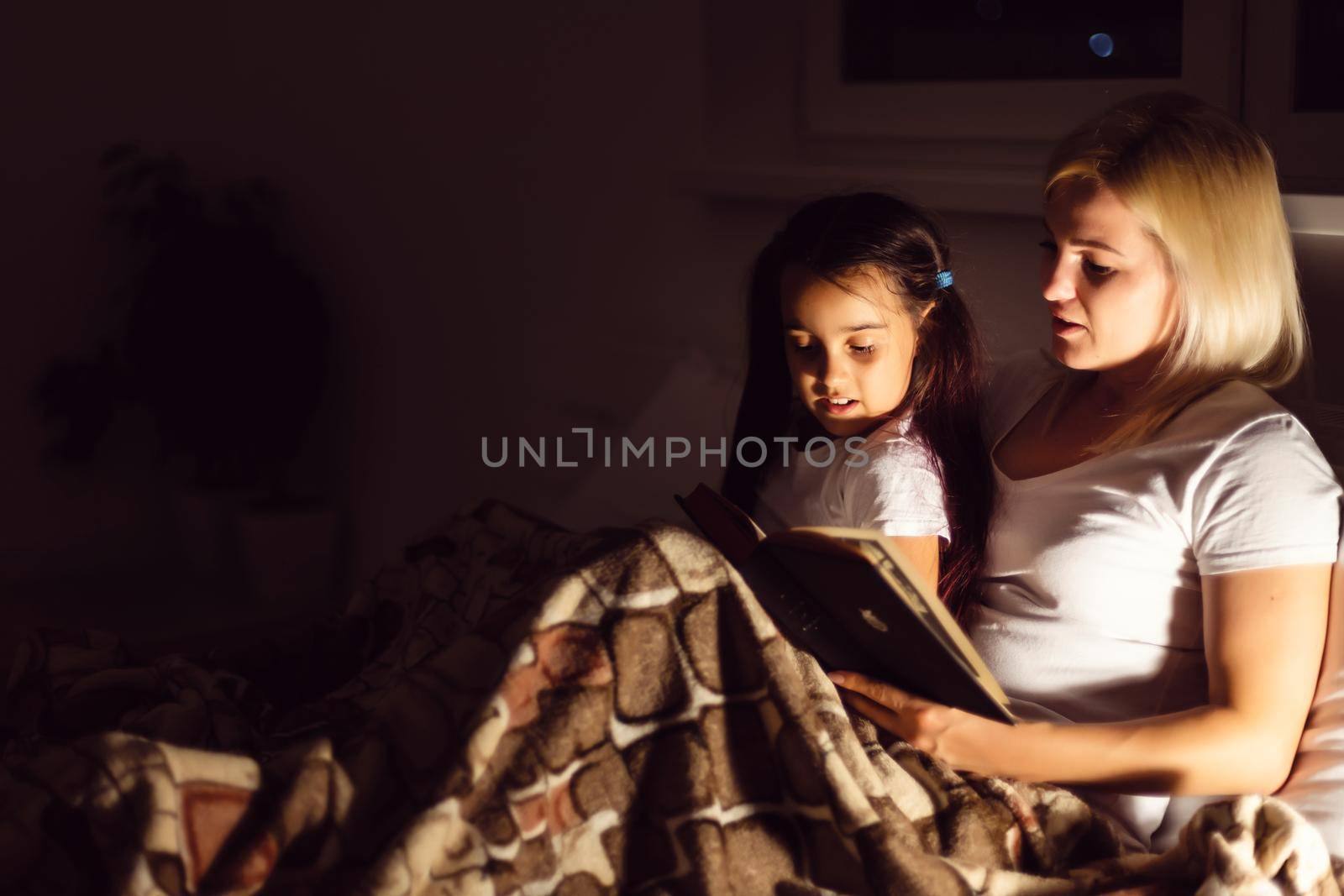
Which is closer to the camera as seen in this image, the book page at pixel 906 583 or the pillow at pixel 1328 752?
the book page at pixel 906 583

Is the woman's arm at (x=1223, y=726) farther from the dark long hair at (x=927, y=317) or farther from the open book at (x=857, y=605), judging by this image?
the dark long hair at (x=927, y=317)

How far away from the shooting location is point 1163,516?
1274 millimetres

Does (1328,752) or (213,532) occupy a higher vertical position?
(1328,752)

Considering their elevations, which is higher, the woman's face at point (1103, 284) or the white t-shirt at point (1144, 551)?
the woman's face at point (1103, 284)

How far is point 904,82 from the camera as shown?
211 centimetres

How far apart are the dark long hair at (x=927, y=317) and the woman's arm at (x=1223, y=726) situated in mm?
Answer: 288

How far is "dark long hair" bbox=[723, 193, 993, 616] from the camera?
1496 mm

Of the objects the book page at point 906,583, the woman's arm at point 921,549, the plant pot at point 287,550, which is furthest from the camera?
the plant pot at point 287,550

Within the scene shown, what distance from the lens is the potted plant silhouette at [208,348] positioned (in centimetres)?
312

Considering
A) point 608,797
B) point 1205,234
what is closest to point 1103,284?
point 1205,234

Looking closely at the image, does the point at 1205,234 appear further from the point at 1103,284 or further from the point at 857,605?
the point at 857,605

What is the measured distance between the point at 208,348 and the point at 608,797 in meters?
2.31

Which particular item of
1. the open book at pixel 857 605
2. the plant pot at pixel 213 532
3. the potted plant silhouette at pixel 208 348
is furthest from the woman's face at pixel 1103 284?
the plant pot at pixel 213 532

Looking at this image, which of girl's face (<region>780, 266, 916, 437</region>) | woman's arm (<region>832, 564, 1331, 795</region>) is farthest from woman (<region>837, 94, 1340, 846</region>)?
girl's face (<region>780, 266, 916, 437</region>)
